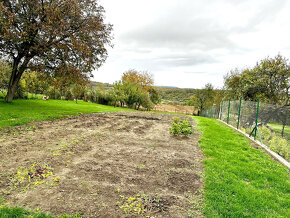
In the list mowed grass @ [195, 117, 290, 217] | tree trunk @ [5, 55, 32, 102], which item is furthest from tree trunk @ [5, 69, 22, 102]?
mowed grass @ [195, 117, 290, 217]

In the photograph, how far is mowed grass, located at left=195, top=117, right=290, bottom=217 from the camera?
9.43 feet

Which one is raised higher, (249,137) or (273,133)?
(273,133)

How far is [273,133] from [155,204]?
644cm

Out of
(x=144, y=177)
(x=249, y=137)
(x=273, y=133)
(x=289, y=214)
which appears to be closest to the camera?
(x=289, y=214)

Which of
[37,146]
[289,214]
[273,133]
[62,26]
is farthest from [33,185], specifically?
[62,26]

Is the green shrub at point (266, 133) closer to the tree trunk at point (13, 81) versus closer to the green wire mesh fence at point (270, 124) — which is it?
the green wire mesh fence at point (270, 124)

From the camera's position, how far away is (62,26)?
1138 centimetres

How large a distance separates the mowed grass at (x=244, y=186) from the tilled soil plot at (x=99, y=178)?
0.31 meters

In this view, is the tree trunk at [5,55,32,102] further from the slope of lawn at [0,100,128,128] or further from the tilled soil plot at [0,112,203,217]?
the tilled soil plot at [0,112,203,217]

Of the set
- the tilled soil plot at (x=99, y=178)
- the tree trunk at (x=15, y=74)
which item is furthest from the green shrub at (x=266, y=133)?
the tree trunk at (x=15, y=74)

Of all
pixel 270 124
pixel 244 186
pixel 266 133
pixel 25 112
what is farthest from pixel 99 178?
pixel 25 112

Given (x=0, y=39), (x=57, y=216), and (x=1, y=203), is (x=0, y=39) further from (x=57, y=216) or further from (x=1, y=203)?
(x=57, y=216)

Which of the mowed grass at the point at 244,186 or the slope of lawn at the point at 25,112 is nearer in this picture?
the mowed grass at the point at 244,186

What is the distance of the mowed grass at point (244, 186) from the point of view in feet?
9.43
